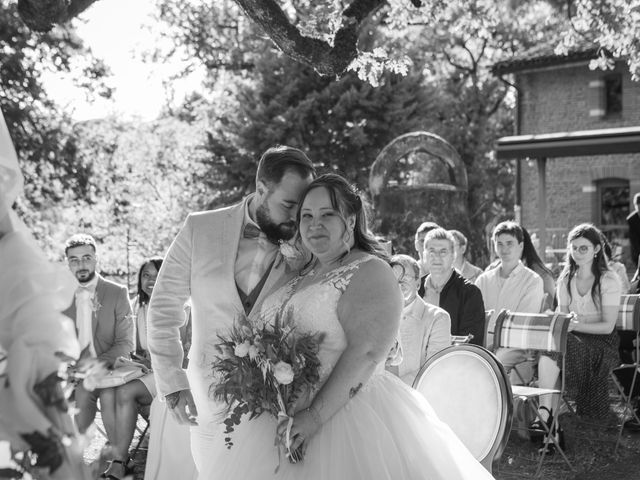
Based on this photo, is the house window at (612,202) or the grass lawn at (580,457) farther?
the house window at (612,202)

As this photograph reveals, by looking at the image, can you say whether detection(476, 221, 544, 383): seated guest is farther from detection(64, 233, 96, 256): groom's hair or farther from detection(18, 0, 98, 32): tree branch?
detection(18, 0, 98, 32): tree branch

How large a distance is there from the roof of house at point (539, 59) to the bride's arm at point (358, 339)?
26.1 m

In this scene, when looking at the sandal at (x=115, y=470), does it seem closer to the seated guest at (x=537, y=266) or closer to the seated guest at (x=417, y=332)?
the seated guest at (x=417, y=332)

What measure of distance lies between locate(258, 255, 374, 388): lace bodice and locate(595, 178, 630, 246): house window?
2645 cm

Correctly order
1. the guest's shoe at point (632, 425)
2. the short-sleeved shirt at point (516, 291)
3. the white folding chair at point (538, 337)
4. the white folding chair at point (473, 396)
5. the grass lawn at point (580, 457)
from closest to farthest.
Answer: the white folding chair at point (473, 396)
the grass lawn at point (580, 457)
the white folding chair at point (538, 337)
the guest's shoe at point (632, 425)
the short-sleeved shirt at point (516, 291)

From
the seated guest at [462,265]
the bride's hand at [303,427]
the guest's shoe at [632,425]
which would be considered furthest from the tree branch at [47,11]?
the guest's shoe at [632,425]

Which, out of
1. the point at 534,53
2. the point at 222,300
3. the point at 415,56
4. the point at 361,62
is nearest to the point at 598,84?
the point at 534,53

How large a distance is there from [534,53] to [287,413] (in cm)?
2815

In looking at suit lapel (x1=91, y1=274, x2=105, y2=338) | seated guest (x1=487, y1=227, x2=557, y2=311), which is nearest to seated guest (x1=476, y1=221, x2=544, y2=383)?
seated guest (x1=487, y1=227, x2=557, y2=311)

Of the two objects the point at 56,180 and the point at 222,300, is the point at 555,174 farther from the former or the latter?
the point at 222,300

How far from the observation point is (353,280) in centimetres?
345

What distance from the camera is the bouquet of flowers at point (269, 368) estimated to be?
3.29 metres

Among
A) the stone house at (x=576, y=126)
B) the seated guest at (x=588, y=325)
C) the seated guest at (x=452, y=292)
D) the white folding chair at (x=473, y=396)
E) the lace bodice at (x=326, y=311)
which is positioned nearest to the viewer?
the lace bodice at (x=326, y=311)

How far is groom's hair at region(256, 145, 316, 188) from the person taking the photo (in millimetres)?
3855
